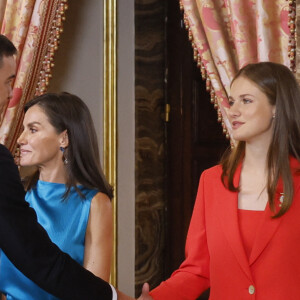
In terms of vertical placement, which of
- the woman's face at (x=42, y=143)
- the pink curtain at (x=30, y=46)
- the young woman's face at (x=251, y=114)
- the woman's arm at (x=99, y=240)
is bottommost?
the woman's arm at (x=99, y=240)

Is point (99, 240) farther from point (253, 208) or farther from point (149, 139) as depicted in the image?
point (149, 139)

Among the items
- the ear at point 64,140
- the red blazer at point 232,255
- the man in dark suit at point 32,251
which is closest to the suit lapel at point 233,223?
the red blazer at point 232,255

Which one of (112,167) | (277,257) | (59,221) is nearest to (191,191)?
(112,167)

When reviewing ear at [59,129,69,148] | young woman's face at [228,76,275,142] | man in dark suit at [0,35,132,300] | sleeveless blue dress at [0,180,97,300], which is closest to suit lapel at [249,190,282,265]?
young woman's face at [228,76,275,142]

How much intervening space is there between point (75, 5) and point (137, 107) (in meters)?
0.69

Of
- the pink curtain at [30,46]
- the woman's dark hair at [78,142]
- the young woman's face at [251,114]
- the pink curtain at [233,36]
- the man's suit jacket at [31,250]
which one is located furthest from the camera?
the pink curtain at [30,46]

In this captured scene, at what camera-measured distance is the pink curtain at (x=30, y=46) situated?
3521 mm

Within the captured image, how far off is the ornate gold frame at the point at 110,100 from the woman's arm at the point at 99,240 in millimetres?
1440

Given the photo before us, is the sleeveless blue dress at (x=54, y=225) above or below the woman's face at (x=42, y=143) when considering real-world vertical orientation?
below

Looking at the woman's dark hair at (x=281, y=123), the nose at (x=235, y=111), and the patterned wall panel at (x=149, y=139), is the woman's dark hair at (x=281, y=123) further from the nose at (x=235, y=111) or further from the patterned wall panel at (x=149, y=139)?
the patterned wall panel at (x=149, y=139)

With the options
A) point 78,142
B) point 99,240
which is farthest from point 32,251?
point 78,142

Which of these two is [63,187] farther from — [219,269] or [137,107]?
[137,107]

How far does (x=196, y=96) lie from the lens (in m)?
3.76

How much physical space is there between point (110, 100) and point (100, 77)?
15 cm
